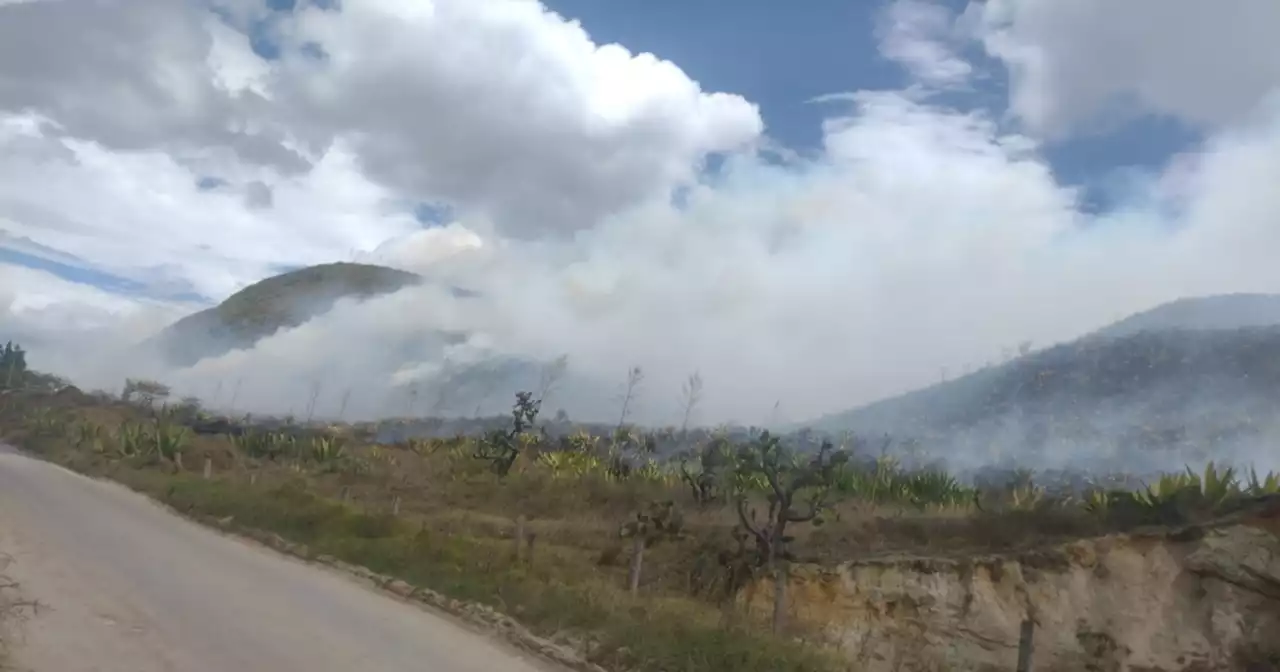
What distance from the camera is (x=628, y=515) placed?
2688 cm

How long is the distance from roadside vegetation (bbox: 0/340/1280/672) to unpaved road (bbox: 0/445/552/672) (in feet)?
4.03

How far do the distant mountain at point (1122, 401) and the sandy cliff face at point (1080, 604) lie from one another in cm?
2306

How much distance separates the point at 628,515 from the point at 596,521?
1.50 metres

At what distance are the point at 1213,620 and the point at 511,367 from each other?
4469 inches

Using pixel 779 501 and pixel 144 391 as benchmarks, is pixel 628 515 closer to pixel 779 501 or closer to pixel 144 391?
pixel 779 501

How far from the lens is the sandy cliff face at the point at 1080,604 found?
48.5 feet

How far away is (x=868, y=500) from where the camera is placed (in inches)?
922

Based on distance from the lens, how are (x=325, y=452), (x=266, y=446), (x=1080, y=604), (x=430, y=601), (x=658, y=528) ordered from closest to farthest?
(x=430, y=601)
(x=1080, y=604)
(x=658, y=528)
(x=325, y=452)
(x=266, y=446)

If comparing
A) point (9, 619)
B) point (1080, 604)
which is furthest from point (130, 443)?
point (1080, 604)

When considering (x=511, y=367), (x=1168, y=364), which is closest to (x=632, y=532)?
(x=1168, y=364)

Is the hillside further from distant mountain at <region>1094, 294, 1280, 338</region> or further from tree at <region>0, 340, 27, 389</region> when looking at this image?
distant mountain at <region>1094, 294, 1280, 338</region>

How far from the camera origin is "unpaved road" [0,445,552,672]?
814 centimetres

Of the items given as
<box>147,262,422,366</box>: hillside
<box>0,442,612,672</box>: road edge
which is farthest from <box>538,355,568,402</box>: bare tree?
<box>147,262,422,366</box>: hillside

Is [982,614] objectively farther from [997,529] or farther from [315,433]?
[315,433]
